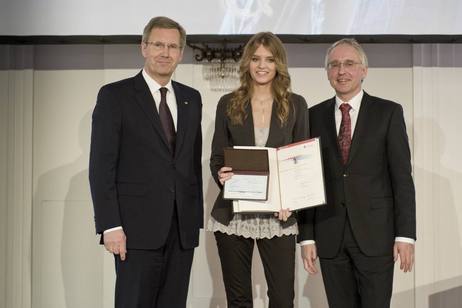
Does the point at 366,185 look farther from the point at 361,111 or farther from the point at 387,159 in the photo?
the point at 361,111

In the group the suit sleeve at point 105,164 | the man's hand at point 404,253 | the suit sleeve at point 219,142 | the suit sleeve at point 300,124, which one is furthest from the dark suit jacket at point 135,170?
the man's hand at point 404,253

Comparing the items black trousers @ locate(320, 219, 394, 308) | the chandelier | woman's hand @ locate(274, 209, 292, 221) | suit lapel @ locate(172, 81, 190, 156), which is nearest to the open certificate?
woman's hand @ locate(274, 209, 292, 221)

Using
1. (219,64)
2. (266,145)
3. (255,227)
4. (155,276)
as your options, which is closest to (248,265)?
(255,227)

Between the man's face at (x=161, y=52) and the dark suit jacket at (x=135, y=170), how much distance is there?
0.29 feet

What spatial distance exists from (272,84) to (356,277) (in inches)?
33.7

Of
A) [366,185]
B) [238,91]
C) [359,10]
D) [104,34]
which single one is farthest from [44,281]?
[359,10]

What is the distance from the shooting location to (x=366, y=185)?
2.19m

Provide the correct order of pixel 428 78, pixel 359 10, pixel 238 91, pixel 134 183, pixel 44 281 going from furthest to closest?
pixel 44 281 < pixel 428 78 < pixel 359 10 < pixel 238 91 < pixel 134 183

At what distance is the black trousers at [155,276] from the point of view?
213 centimetres

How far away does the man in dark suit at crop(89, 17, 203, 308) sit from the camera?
212cm

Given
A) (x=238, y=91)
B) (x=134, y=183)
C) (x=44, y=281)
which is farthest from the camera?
(x=44, y=281)

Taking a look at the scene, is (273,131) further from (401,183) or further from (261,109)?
(401,183)

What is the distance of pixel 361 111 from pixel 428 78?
138 centimetres

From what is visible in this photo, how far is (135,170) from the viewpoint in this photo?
7.08 ft
